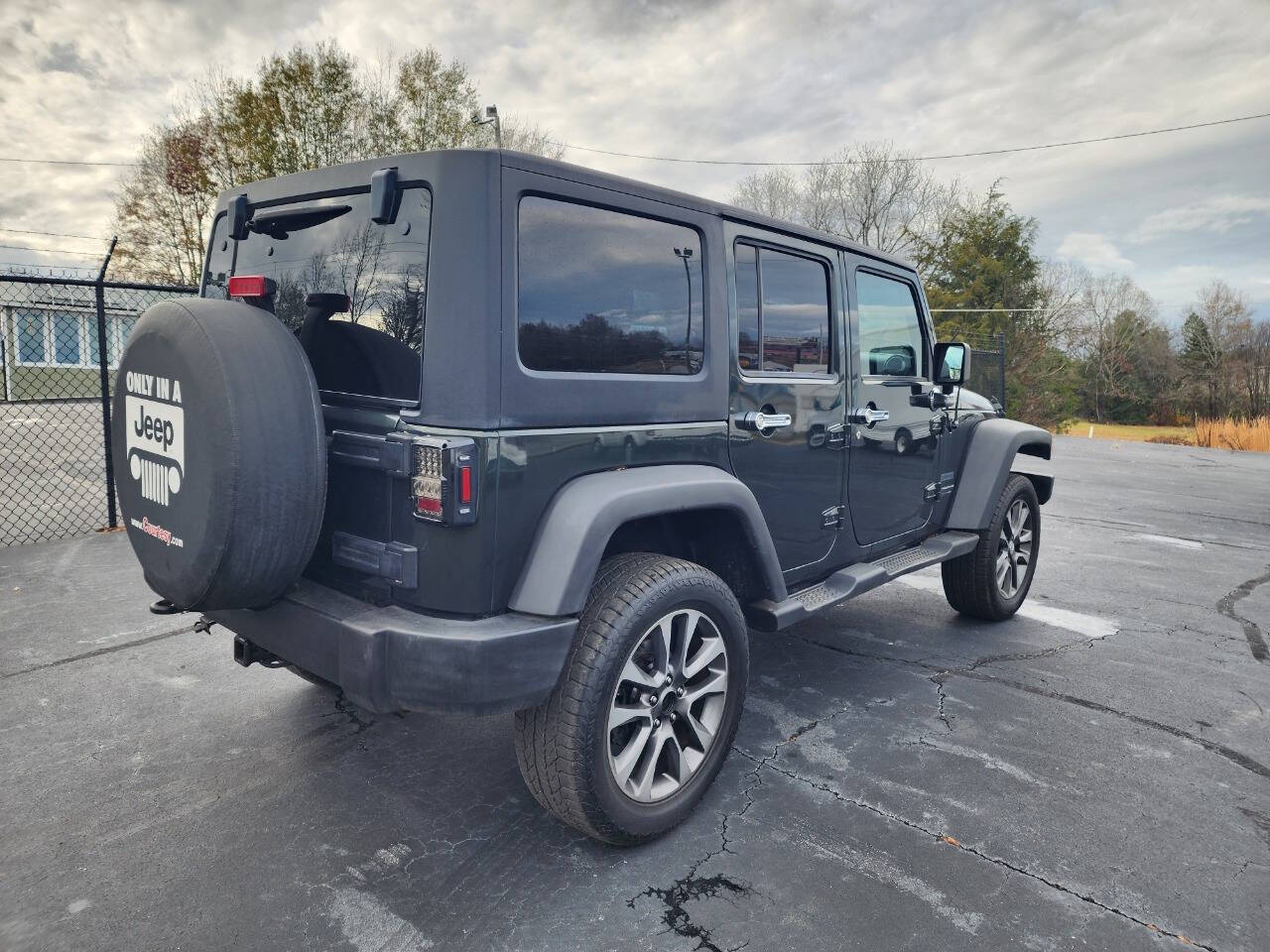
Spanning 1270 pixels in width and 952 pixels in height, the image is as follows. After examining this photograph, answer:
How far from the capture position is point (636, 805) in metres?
2.42

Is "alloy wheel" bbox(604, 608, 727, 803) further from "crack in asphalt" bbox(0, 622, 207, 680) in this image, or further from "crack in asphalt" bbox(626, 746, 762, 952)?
"crack in asphalt" bbox(0, 622, 207, 680)

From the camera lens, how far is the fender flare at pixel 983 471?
4355mm

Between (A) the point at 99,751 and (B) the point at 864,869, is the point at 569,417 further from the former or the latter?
(A) the point at 99,751

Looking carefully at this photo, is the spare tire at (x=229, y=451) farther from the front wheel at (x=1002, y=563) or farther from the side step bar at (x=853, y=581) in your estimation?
the front wheel at (x=1002, y=563)

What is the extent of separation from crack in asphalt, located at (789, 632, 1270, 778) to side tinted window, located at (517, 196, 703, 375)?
7.59ft

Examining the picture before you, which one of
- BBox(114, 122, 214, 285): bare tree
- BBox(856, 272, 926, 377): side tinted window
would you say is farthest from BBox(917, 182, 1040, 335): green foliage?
BBox(856, 272, 926, 377): side tinted window

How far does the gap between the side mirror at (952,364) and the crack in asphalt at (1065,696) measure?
1.47m

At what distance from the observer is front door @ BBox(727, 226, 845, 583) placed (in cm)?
293

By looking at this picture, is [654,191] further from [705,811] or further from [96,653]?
[96,653]

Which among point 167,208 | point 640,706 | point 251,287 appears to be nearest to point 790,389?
point 640,706

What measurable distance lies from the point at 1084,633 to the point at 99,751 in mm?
5010

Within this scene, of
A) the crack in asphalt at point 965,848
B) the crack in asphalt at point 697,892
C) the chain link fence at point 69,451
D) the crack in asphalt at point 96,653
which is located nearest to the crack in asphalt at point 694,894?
the crack in asphalt at point 697,892

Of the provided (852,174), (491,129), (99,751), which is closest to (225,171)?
(491,129)

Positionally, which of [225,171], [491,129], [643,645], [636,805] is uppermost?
[491,129]
